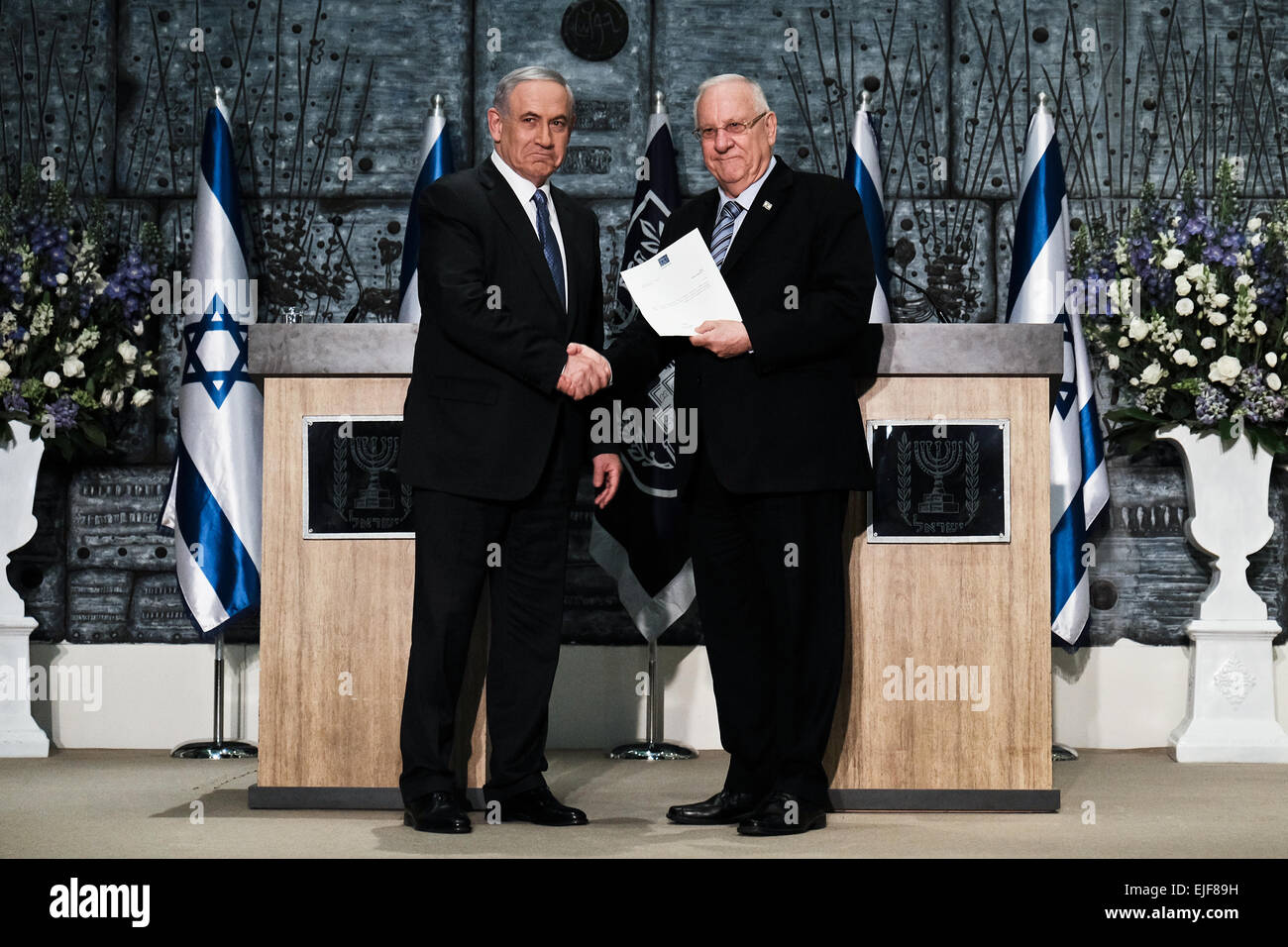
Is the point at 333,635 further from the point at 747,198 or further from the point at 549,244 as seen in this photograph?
the point at 747,198

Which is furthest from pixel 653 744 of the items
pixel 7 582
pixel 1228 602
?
pixel 7 582

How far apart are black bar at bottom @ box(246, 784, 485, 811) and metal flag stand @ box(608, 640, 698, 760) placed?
4.50ft

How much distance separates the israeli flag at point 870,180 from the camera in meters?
5.09

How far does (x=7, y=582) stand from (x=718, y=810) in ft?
9.46

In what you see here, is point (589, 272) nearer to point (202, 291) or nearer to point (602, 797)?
point (602, 797)

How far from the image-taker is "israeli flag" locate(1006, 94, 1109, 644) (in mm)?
4973

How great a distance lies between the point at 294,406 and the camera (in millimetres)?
3576

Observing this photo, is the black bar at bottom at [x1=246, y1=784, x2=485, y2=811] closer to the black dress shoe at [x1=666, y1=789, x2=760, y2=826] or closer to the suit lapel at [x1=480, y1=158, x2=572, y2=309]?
the black dress shoe at [x1=666, y1=789, x2=760, y2=826]

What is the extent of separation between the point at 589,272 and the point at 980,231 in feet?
7.62

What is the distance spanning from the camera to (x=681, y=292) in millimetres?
3293

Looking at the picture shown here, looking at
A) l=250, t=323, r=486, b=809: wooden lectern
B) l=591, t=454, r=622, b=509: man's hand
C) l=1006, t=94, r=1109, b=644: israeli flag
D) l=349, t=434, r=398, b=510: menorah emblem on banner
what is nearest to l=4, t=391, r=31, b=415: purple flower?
l=250, t=323, r=486, b=809: wooden lectern

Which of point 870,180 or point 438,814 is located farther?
point 870,180

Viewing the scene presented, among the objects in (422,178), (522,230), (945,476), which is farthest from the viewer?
(422,178)

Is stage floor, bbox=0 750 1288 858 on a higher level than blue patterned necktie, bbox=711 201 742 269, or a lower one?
lower
